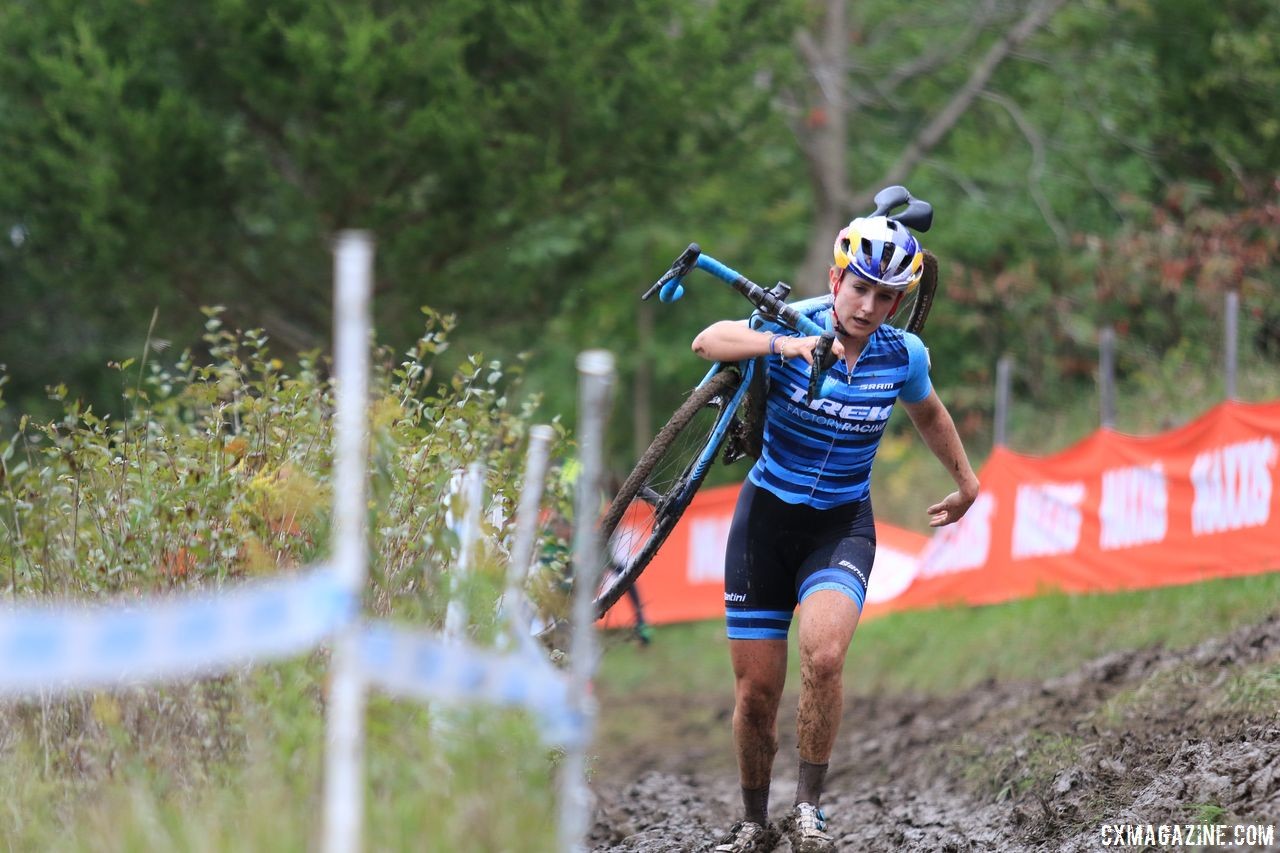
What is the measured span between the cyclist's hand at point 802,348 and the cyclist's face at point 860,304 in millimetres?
159

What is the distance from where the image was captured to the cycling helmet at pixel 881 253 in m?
5.62

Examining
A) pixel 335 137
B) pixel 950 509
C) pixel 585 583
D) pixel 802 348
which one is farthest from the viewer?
pixel 335 137

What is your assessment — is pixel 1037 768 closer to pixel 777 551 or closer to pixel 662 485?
pixel 777 551

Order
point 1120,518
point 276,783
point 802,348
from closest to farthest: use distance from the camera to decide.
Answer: point 276,783
point 802,348
point 1120,518

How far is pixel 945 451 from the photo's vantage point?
6.34 metres

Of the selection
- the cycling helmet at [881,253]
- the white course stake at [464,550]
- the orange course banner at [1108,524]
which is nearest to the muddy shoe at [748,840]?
the white course stake at [464,550]

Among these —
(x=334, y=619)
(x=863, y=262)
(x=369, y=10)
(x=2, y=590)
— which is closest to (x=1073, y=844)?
(x=863, y=262)

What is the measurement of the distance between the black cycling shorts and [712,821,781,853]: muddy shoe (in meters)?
A: 0.69

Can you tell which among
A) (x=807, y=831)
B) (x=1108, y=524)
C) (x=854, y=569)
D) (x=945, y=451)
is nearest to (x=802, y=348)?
(x=854, y=569)

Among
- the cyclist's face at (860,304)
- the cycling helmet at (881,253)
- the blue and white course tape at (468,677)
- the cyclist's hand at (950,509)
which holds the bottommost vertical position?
the blue and white course tape at (468,677)

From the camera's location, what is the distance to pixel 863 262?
5.63 metres

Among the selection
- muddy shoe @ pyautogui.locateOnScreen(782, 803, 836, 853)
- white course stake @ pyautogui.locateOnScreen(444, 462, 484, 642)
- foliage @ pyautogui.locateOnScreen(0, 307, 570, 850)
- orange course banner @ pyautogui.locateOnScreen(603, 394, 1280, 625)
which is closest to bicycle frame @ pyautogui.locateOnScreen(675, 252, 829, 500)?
foliage @ pyautogui.locateOnScreen(0, 307, 570, 850)

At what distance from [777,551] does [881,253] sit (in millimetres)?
1195

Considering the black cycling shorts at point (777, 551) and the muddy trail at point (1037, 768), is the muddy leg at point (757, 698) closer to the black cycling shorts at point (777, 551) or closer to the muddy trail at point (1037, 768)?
the black cycling shorts at point (777, 551)
